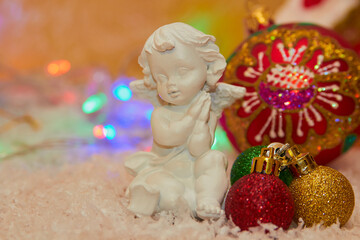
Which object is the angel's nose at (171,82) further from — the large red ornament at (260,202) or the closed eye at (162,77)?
the large red ornament at (260,202)

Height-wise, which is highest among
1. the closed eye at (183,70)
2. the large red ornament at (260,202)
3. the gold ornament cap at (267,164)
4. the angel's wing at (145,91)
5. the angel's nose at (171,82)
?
the closed eye at (183,70)

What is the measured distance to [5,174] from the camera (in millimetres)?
1306

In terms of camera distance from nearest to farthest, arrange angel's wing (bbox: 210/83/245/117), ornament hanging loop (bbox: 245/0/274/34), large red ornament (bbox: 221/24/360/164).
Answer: angel's wing (bbox: 210/83/245/117) → large red ornament (bbox: 221/24/360/164) → ornament hanging loop (bbox: 245/0/274/34)

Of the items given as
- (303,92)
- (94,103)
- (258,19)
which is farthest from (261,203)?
(94,103)

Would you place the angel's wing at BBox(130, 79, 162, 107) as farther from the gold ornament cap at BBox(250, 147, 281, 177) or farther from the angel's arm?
the gold ornament cap at BBox(250, 147, 281, 177)

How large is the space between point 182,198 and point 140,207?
3.8 inches

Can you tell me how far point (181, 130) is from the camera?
0.96 metres

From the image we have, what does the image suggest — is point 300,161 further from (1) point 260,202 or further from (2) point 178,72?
(2) point 178,72

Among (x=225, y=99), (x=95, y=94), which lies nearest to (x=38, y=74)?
(x=95, y=94)

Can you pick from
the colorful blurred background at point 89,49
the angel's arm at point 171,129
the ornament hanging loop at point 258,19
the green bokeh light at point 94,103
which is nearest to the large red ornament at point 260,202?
the angel's arm at point 171,129

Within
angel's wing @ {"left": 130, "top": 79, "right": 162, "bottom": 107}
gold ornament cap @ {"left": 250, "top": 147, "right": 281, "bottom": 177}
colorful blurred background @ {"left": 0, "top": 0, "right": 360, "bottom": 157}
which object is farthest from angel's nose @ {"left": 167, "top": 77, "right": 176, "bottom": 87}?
colorful blurred background @ {"left": 0, "top": 0, "right": 360, "bottom": 157}

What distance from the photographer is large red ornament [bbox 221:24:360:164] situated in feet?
4.05

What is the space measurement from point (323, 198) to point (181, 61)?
1.38ft

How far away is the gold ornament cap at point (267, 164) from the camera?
2.88ft
